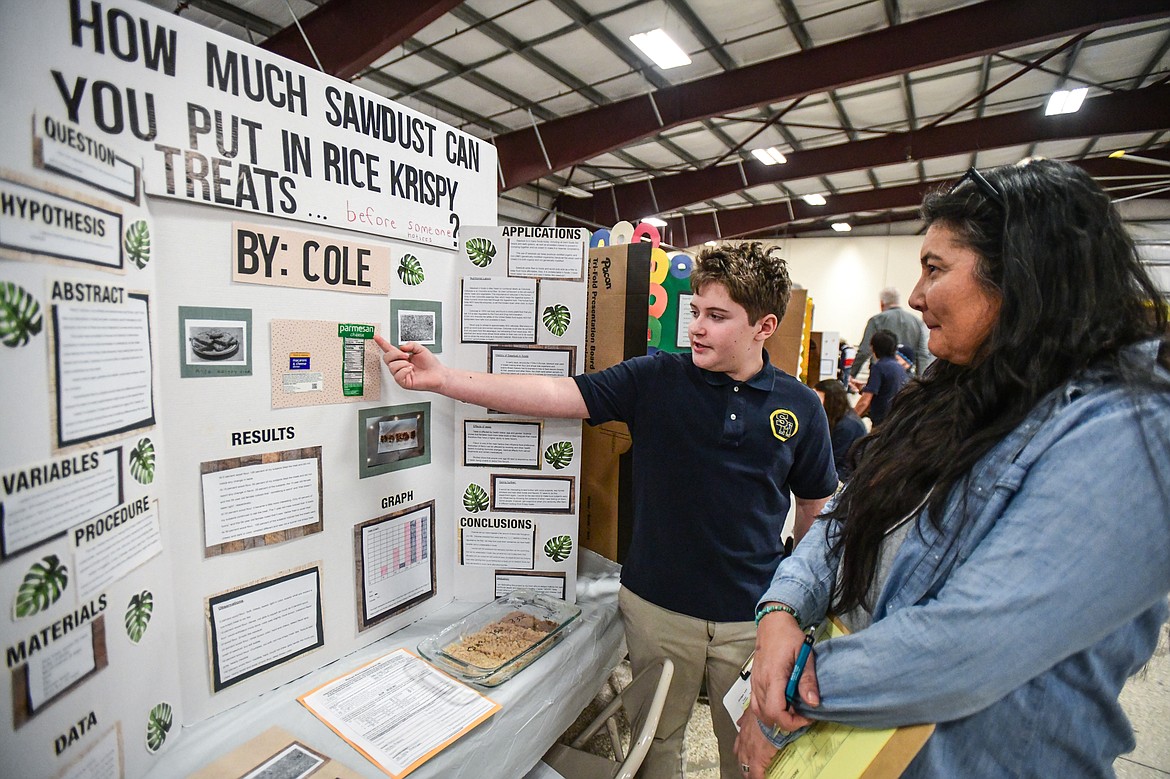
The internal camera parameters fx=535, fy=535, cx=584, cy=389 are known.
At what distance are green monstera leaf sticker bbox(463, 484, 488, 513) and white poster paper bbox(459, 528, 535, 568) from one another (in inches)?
2.5

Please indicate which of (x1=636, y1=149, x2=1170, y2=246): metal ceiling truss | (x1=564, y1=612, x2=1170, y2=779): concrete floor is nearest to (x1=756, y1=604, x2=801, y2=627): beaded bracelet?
(x1=564, y1=612, x2=1170, y2=779): concrete floor

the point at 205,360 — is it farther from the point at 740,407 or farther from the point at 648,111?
the point at 648,111

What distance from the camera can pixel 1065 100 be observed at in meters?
4.94

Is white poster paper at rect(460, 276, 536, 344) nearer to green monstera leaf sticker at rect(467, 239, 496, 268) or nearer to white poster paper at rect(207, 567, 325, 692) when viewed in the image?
green monstera leaf sticker at rect(467, 239, 496, 268)

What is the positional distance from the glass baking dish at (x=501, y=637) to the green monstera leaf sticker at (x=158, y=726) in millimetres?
462

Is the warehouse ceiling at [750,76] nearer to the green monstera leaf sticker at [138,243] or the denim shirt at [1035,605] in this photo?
the denim shirt at [1035,605]

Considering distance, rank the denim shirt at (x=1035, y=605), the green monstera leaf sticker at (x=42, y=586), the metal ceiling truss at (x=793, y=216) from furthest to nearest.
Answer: the metal ceiling truss at (x=793, y=216)
the green monstera leaf sticker at (x=42, y=586)
the denim shirt at (x=1035, y=605)

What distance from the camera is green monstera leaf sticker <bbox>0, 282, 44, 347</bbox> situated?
23.8 inches

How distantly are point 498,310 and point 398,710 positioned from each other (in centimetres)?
93

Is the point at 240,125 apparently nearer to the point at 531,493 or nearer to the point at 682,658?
the point at 531,493

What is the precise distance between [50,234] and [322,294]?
479mm

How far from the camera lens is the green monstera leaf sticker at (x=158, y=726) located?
0.89 metres

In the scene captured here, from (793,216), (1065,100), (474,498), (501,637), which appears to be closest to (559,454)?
(474,498)

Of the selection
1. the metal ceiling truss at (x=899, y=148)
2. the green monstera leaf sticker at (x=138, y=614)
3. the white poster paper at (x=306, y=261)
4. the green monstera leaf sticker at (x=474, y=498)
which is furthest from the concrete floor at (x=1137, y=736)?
the metal ceiling truss at (x=899, y=148)
